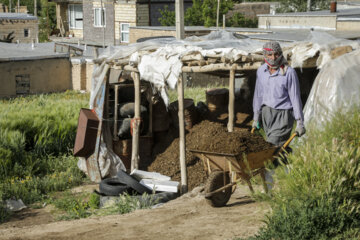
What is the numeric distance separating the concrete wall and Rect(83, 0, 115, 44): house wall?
11.0 m

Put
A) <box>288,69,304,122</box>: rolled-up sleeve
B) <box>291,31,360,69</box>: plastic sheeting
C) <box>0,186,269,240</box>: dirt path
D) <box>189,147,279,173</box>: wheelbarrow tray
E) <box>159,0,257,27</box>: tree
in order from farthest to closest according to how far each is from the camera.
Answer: <box>159,0,257,27</box>: tree, <box>291,31,360,69</box>: plastic sheeting, <box>288,69,304,122</box>: rolled-up sleeve, <box>189,147,279,173</box>: wheelbarrow tray, <box>0,186,269,240</box>: dirt path

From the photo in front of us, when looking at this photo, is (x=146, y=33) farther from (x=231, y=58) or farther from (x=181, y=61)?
(x=231, y=58)

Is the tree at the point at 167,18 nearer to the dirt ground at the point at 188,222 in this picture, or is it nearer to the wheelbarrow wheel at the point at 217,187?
the dirt ground at the point at 188,222

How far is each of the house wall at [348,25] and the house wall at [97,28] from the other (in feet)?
59.8

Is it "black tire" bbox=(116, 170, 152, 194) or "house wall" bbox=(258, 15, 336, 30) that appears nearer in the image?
"black tire" bbox=(116, 170, 152, 194)

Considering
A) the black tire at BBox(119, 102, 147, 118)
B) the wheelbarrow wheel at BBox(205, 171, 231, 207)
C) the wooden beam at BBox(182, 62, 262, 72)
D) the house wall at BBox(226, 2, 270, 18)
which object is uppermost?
the house wall at BBox(226, 2, 270, 18)

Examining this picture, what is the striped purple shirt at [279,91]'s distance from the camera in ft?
25.8

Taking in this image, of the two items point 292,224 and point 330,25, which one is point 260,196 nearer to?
point 292,224

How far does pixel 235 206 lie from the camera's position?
8328 millimetres

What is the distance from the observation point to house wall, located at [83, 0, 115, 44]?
42.8 m

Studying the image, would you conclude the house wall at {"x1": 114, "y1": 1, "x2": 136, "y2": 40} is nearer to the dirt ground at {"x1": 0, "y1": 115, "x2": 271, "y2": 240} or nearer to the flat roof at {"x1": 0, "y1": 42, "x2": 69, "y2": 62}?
the flat roof at {"x1": 0, "y1": 42, "x2": 69, "y2": 62}

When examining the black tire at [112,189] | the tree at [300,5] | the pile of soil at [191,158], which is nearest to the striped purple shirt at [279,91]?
the pile of soil at [191,158]

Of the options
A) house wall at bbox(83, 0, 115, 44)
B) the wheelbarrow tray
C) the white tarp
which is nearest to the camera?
the wheelbarrow tray

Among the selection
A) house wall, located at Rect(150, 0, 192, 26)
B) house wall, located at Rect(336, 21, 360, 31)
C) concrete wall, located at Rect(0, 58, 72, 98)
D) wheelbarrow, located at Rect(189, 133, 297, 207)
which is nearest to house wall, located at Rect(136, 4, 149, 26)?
house wall, located at Rect(150, 0, 192, 26)
